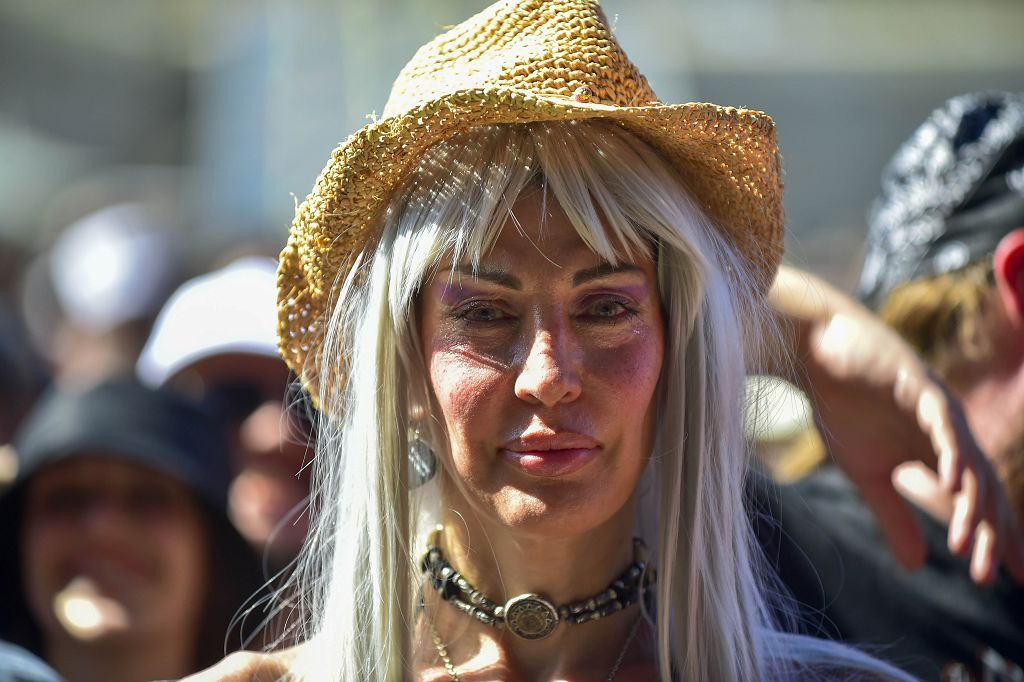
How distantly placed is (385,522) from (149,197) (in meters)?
7.03

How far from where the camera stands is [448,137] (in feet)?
6.07

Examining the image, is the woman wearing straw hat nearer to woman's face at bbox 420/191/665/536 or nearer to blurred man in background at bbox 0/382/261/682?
woman's face at bbox 420/191/665/536

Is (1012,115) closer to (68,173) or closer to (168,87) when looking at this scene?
(68,173)

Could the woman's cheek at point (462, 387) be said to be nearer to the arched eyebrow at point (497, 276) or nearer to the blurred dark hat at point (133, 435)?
the arched eyebrow at point (497, 276)

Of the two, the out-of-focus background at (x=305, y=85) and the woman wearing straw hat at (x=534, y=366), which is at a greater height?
the out-of-focus background at (x=305, y=85)

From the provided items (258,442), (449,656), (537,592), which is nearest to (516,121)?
(537,592)

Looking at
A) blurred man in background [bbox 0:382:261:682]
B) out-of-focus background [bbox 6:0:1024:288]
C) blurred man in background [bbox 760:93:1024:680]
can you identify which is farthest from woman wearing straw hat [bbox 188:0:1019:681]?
out-of-focus background [bbox 6:0:1024:288]

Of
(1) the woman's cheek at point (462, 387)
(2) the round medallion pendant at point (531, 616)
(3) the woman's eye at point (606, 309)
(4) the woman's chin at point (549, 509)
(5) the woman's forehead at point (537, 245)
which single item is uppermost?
(5) the woman's forehead at point (537, 245)

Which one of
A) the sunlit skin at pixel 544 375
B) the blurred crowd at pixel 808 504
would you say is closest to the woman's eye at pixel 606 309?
the sunlit skin at pixel 544 375

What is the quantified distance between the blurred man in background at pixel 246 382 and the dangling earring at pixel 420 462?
4.32 feet

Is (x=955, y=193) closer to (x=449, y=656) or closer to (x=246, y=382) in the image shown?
(x=449, y=656)

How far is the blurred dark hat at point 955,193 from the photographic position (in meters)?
2.92

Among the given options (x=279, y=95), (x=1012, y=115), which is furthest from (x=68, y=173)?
(x=1012, y=115)

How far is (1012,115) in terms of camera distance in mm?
3004
